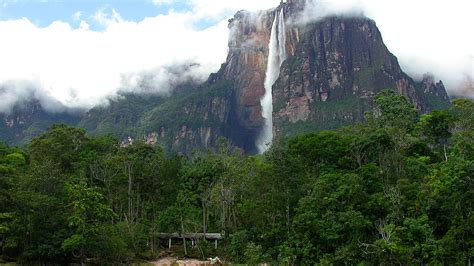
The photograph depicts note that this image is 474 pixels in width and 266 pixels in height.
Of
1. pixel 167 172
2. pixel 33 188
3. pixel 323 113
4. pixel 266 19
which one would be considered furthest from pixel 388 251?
pixel 266 19

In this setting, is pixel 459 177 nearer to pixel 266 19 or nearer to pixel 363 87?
pixel 363 87

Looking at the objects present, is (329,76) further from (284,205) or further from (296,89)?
(284,205)

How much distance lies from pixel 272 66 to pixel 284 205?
487 feet

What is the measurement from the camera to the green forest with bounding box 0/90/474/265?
114 feet

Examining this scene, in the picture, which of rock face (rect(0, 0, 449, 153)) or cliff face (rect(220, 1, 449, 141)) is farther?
rock face (rect(0, 0, 449, 153))

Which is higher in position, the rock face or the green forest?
the rock face

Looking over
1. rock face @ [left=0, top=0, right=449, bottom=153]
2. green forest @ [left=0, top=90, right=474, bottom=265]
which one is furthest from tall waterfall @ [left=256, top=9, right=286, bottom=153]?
green forest @ [left=0, top=90, right=474, bottom=265]

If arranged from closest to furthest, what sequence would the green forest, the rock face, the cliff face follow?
the green forest, the cliff face, the rock face

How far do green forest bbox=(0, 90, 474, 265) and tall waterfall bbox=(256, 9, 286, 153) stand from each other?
12498 cm

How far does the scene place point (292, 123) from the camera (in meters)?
162

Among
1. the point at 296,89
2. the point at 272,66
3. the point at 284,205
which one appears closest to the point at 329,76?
the point at 296,89

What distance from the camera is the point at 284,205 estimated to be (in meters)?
41.6

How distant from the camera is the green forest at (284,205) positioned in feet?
114

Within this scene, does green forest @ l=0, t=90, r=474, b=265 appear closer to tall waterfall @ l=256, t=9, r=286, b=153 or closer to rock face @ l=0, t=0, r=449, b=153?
rock face @ l=0, t=0, r=449, b=153
